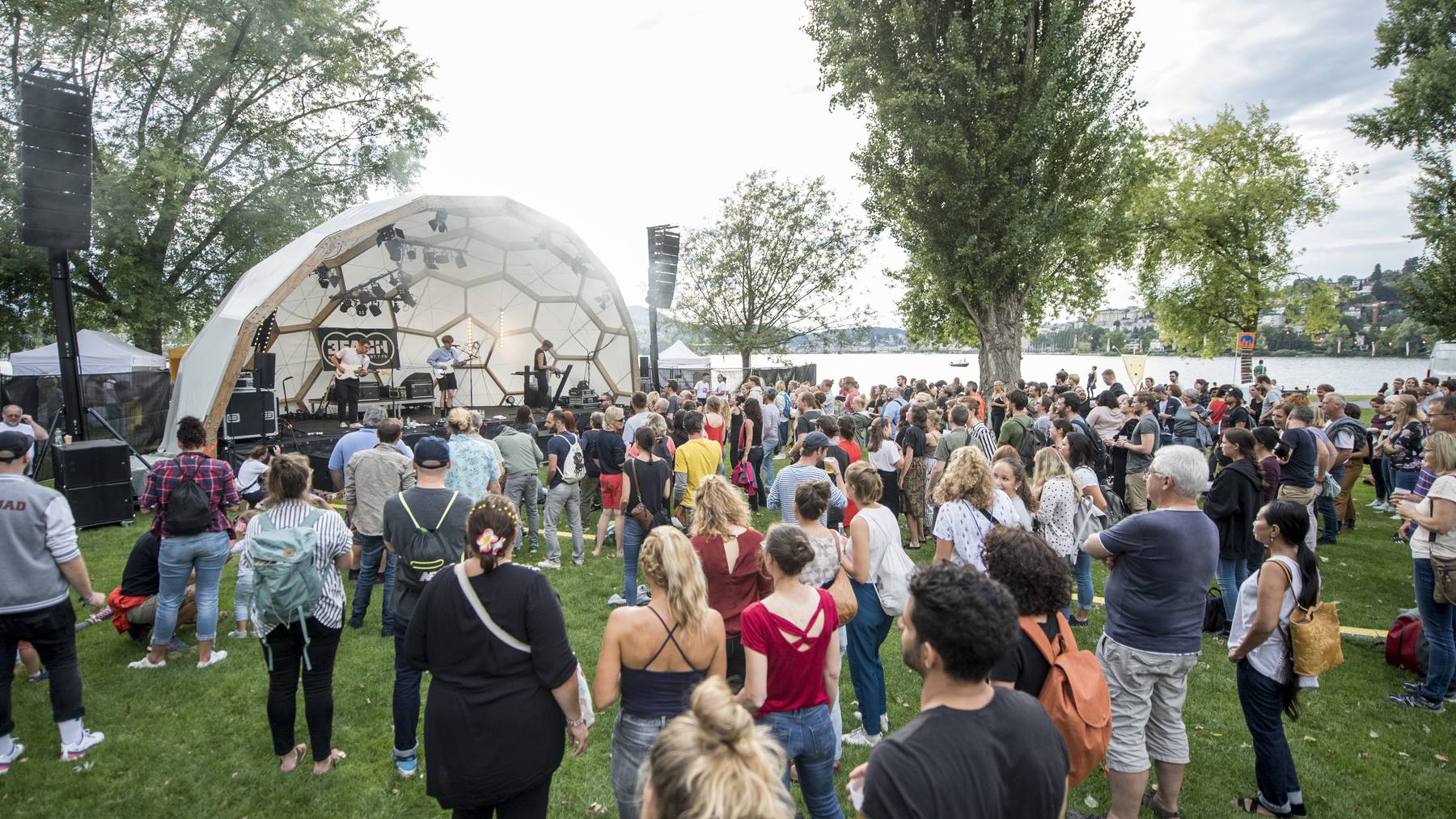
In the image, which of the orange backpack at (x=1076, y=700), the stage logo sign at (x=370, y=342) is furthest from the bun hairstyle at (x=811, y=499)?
the stage logo sign at (x=370, y=342)

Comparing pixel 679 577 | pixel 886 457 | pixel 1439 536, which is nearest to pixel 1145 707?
pixel 679 577

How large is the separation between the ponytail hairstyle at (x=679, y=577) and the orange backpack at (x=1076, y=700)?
1114 mm

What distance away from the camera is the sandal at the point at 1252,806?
326 cm

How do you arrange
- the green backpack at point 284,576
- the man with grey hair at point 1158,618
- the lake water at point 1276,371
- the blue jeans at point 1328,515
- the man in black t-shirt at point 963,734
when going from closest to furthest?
the man in black t-shirt at point 963,734 < the man with grey hair at point 1158,618 < the green backpack at point 284,576 < the blue jeans at point 1328,515 < the lake water at point 1276,371

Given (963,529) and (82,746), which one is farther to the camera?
(82,746)

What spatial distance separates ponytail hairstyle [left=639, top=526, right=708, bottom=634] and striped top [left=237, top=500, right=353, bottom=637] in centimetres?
200

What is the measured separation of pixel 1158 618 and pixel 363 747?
4.27m

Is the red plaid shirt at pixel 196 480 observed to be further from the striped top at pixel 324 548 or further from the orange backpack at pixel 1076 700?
the orange backpack at pixel 1076 700

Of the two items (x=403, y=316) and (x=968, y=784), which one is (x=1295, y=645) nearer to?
(x=968, y=784)

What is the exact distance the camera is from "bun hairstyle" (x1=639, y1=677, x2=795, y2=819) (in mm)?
1122

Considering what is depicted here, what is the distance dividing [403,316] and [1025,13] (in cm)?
1738

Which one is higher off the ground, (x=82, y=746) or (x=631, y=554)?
(x=631, y=554)

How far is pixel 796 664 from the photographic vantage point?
2.45m

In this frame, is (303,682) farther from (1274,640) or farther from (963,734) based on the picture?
(1274,640)
